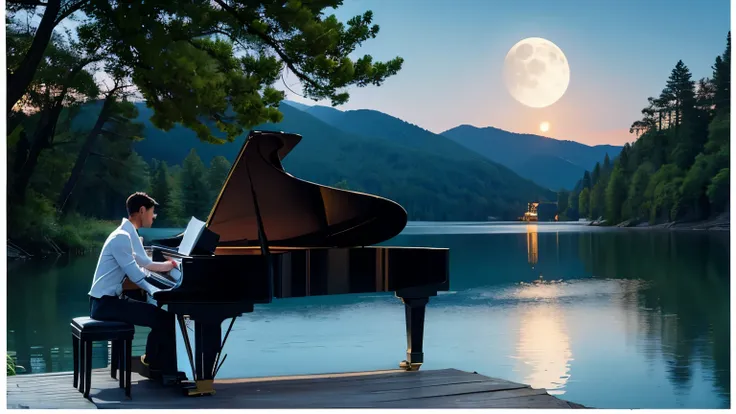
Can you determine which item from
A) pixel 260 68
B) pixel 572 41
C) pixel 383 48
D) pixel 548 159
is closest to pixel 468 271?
pixel 260 68

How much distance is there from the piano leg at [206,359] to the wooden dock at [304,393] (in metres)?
0.07

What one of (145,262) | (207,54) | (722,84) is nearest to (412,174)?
(722,84)

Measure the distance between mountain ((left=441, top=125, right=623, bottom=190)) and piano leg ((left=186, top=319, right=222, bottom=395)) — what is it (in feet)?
236

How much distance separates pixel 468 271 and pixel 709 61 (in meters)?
36.6

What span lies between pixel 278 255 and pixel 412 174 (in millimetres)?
91517

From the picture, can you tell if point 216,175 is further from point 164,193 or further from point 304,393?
point 304,393

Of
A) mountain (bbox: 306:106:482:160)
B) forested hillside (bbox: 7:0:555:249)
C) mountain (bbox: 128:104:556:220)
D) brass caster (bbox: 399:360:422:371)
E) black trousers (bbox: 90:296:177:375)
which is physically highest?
mountain (bbox: 306:106:482:160)

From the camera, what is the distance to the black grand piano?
5.38 metres

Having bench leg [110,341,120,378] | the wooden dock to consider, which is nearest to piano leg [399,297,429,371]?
the wooden dock

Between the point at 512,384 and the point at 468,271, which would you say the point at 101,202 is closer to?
the point at 468,271

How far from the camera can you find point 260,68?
1431cm

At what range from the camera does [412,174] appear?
96.8 m

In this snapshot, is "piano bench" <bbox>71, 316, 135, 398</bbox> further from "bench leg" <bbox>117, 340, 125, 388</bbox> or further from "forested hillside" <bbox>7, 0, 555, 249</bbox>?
"forested hillside" <bbox>7, 0, 555, 249</bbox>

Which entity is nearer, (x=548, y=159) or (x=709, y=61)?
(x=709, y=61)
